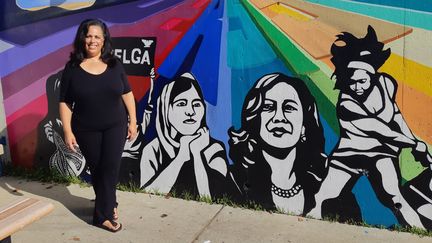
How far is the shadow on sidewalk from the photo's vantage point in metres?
4.27

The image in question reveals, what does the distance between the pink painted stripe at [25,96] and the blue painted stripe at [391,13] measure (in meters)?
2.85

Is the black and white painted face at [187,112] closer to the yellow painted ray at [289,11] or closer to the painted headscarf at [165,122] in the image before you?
the painted headscarf at [165,122]

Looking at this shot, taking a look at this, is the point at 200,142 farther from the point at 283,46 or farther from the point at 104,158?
the point at 283,46

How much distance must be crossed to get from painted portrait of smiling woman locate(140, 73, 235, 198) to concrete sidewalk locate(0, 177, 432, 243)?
0.58 ft

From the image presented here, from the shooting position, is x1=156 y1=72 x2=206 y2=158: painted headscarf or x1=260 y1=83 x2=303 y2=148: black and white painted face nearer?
x1=260 y1=83 x2=303 y2=148: black and white painted face

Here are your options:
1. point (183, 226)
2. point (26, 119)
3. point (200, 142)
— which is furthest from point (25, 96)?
point (183, 226)

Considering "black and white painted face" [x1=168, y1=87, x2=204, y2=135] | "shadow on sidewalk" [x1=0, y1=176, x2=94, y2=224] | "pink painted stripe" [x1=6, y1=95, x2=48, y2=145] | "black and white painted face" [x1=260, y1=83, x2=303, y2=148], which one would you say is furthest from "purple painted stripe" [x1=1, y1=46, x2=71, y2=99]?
"black and white painted face" [x1=260, y1=83, x2=303, y2=148]

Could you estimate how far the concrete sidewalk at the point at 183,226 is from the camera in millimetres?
3748

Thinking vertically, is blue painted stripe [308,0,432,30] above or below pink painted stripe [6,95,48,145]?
above

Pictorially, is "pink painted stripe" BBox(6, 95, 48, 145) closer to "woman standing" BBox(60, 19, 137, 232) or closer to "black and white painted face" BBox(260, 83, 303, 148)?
"woman standing" BBox(60, 19, 137, 232)

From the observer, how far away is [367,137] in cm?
379

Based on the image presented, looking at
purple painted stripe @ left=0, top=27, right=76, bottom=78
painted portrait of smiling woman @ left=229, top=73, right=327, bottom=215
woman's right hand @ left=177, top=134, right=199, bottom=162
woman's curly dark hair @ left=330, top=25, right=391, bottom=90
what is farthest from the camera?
purple painted stripe @ left=0, top=27, right=76, bottom=78

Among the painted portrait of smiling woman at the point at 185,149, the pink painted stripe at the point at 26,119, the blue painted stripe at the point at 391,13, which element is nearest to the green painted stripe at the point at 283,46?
the blue painted stripe at the point at 391,13

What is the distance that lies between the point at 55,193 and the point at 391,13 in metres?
3.41
